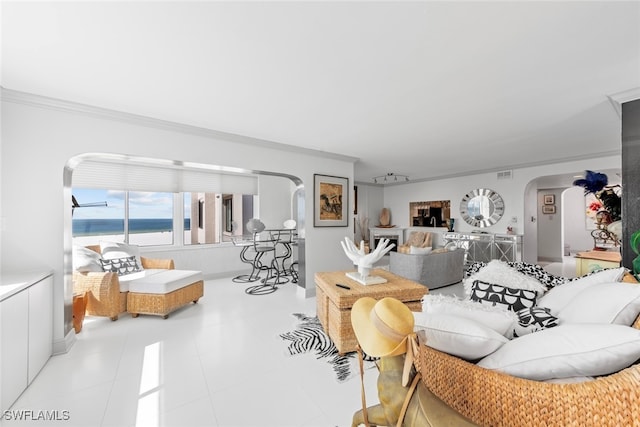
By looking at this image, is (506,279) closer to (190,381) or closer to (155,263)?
(190,381)

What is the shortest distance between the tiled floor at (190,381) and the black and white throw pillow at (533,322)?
104cm

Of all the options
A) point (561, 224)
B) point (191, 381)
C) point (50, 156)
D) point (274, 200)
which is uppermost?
point (50, 156)

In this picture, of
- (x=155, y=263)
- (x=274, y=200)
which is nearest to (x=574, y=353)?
(x=155, y=263)

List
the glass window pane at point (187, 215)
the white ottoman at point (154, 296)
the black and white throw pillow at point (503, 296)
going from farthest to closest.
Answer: the glass window pane at point (187, 215)
the white ottoman at point (154, 296)
the black and white throw pillow at point (503, 296)

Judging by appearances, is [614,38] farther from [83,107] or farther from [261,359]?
[83,107]

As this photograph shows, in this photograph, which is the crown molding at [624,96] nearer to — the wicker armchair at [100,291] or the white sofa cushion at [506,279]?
the white sofa cushion at [506,279]

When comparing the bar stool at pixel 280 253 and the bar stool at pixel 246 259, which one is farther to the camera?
the bar stool at pixel 246 259

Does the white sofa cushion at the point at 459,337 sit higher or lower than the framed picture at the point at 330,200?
lower

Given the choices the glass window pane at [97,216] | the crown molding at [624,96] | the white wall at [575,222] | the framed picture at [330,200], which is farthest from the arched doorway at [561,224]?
the glass window pane at [97,216]

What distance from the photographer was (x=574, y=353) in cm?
75

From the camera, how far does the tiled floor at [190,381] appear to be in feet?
5.10

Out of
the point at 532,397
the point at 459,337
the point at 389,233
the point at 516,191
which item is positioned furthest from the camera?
the point at 389,233

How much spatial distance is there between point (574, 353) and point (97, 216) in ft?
19.6

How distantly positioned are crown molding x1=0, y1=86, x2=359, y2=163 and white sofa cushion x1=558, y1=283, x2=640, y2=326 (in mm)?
3360
